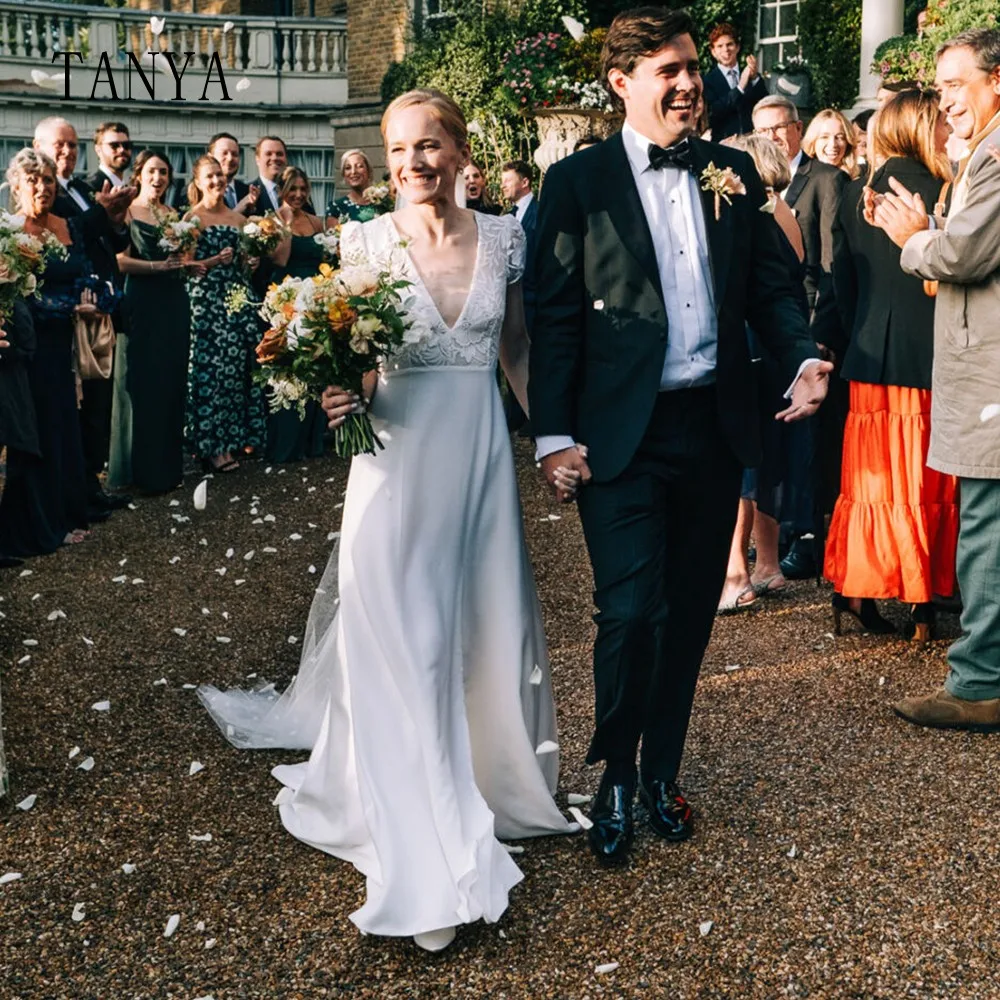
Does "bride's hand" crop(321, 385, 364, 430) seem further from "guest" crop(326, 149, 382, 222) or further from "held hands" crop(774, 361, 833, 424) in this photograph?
"guest" crop(326, 149, 382, 222)

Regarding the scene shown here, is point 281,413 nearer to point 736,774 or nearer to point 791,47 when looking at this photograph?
point 736,774

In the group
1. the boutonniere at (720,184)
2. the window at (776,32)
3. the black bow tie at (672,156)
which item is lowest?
the boutonniere at (720,184)

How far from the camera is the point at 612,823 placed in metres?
4.01

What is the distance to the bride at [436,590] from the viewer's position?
3812 mm

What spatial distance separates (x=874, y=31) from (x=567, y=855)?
14448 millimetres

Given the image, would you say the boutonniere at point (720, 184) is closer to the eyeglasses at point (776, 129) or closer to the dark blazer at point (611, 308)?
the dark blazer at point (611, 308)

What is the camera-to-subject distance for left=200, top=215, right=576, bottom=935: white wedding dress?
3.78 m

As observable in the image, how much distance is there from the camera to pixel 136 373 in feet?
32.2

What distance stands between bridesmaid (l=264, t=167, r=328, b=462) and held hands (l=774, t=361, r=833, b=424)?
7.08 meters

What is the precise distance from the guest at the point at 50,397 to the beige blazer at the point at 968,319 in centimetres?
503

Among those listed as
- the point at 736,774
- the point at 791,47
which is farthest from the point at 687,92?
the point at 791,47

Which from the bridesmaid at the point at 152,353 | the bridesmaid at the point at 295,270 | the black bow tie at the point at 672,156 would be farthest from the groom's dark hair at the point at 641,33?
the bridesmaid at the point at 295,270

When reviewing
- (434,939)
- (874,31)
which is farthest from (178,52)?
(434,939)

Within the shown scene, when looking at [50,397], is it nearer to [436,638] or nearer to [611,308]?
[436,638]
